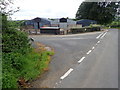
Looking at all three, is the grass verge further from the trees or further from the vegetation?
the trees

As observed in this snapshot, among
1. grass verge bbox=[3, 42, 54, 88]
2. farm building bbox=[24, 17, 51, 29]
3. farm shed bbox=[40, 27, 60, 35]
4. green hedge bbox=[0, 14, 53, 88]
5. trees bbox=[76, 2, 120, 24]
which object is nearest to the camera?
grass verge bbox=[3, 42, 54, 88]

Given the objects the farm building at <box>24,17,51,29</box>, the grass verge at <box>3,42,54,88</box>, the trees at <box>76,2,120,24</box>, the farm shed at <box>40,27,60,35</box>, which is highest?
the trees at <box>76,2,120,24</box>

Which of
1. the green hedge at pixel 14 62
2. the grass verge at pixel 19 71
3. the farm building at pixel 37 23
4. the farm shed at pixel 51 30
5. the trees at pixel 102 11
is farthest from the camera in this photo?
the trees at pixel 102 11

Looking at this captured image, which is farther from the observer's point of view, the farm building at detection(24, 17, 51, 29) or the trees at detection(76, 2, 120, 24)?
the trees at detection(76, 2, 120, 24)

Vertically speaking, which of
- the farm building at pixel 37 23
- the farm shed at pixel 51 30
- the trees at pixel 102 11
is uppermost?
the trees at pixel 102 11

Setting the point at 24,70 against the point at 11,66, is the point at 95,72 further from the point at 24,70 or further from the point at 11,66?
the point at 11,66

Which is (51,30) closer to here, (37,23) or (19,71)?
(37,23)

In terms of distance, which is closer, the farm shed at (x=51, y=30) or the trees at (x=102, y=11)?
the farm shed at (x=51, y=30)

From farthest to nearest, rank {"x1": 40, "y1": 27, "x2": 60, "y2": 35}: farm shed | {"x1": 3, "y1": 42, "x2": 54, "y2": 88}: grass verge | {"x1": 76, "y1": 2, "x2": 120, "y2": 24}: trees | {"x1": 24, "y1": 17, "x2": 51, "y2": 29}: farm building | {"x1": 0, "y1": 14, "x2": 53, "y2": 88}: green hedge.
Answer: {"x1": 76, "y1": 2, "x2": 120, "y2": 24}: trees → {"x1": 24, "y1": 17, "x2": 51, "y2": 29}: farm building → {"x1": 40, "y1": 27, "x2": 60, "y2": 35}: farm shed → {"x1": 0, "y1": 14, "x2": 53, "y2": 88}: green hedge → {"x1": 3, "y1": 42, "x2": 54, "y2": 88}: grass verge

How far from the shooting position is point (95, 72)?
7281mm

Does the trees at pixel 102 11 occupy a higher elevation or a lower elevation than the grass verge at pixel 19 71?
higher

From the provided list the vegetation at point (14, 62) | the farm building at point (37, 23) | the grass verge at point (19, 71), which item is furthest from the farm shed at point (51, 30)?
the grass verge at point (19, 71)

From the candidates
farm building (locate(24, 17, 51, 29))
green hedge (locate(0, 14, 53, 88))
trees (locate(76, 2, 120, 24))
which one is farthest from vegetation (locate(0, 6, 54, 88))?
trees (locate(76, 2, 120, 24))

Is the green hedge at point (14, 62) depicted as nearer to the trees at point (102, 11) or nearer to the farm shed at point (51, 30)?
the farm shed at point (51, 30)
